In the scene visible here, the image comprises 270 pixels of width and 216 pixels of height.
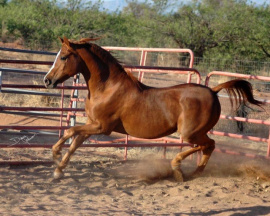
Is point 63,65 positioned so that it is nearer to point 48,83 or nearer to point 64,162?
point 48,83

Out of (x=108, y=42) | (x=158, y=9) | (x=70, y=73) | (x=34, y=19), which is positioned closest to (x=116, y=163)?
(x=70, y=73)

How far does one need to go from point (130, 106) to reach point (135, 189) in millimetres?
1020

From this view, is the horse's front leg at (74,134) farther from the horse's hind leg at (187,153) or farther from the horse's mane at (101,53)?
the horse's hind leg at (187,153)

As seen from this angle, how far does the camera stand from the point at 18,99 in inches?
491

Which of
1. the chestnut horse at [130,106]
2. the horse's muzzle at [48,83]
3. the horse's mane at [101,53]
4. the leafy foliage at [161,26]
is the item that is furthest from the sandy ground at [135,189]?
the leafy foliage at [161,26]

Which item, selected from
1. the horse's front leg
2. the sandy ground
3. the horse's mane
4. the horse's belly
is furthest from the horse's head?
the sandy ground

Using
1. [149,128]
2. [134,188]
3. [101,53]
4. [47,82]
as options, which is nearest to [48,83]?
[47,82]

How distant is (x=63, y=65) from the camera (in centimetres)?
559

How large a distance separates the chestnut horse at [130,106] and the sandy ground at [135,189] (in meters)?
0.53

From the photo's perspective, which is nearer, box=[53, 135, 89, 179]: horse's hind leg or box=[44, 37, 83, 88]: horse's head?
box=[44, 37, 83, 88]: horse's head

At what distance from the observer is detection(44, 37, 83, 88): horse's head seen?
5.54 metres

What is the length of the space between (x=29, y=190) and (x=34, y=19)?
75.9 feet

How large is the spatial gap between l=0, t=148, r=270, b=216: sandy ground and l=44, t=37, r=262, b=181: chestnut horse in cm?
53

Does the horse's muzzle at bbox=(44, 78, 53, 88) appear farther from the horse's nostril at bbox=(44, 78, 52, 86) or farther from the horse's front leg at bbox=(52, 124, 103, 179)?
the horse's front leg at bbox=(52, 124, 103, 179)
